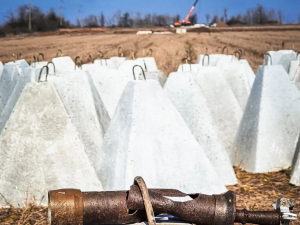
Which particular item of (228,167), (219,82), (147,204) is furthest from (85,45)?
(147,204)

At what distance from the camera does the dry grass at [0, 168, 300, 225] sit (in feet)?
11.1

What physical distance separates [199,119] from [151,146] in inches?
41.2

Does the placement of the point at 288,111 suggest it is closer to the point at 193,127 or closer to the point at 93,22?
the point at 193,127

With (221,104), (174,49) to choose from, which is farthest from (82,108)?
(174,49)

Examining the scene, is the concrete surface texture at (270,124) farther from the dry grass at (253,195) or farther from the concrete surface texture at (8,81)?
the concrete surface texture at (8,81)

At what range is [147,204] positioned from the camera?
1440mm

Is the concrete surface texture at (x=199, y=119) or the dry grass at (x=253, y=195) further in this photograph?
the concrete surface texture at (x=199, y=119)

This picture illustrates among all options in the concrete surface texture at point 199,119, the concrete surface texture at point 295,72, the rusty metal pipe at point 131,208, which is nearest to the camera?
the rusty metal pipe at point 131,208

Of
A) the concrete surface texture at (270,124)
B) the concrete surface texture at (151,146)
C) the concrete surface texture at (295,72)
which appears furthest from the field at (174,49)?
the concrete surface texture at (295,72)

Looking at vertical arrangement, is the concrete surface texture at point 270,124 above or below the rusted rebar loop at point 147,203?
below

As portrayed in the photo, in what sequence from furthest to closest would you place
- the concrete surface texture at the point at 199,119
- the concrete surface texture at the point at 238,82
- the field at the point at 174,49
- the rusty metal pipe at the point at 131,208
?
the concrete surface texture at the point at 238,82 → the concrete surface texture at the point at 199,119 → the field at the point at 174,49 → the rusty metal pipe at the point at 131,208

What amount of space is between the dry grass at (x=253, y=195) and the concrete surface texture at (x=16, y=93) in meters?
1.19

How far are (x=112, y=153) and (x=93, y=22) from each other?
9190 mm

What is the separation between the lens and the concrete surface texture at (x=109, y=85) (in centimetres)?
524
